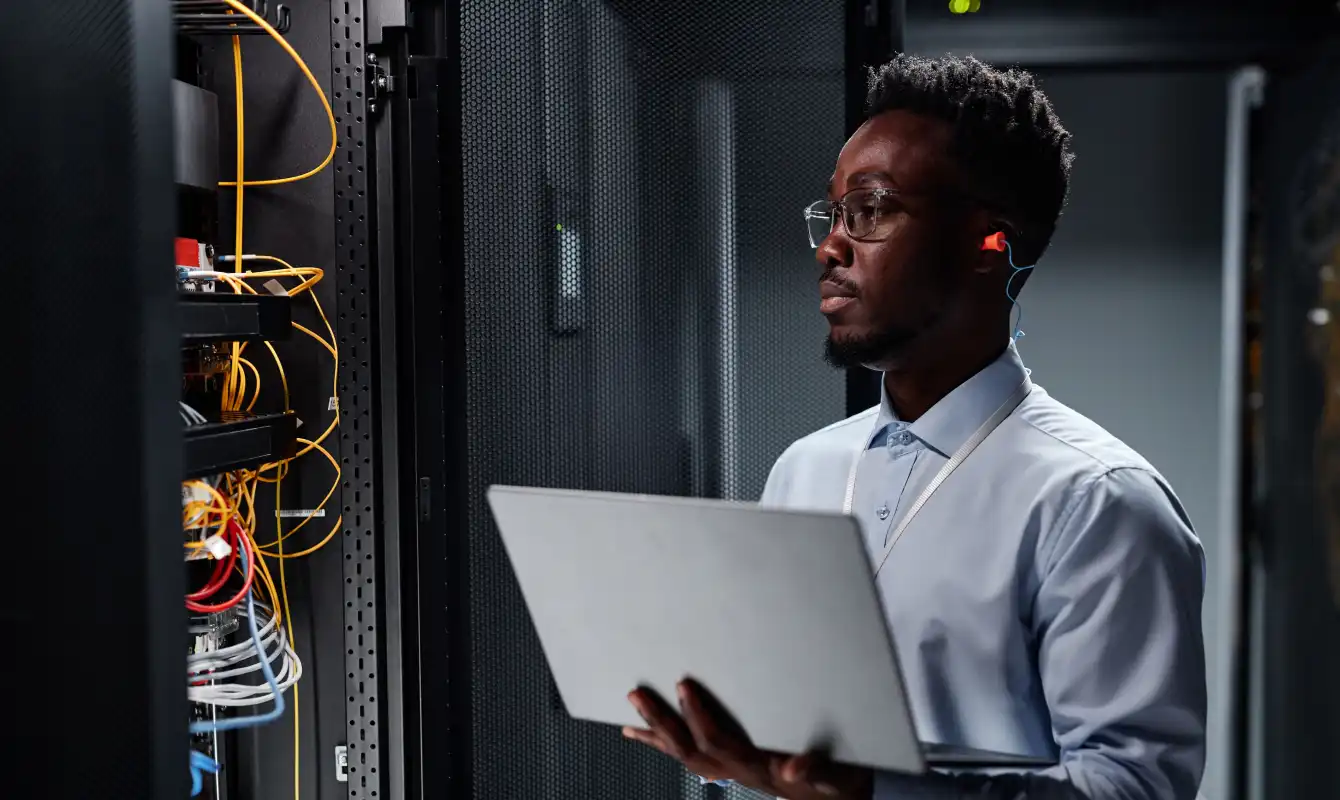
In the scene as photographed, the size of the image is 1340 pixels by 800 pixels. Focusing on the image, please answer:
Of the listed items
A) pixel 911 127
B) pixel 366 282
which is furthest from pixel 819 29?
pixel 366 282

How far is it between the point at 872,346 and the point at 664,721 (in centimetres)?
51

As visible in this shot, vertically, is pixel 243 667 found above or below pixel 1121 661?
below

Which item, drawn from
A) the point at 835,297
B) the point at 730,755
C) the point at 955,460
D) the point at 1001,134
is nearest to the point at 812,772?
the point at 730,755

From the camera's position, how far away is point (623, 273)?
1463mm

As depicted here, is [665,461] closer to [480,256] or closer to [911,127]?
[480,256]

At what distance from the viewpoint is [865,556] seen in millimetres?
673

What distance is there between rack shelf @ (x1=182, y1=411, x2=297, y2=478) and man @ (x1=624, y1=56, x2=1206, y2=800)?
63cm

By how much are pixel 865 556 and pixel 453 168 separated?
3.00ft

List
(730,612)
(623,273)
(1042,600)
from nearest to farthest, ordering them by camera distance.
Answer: (730,612), (1042,600), (623,273)

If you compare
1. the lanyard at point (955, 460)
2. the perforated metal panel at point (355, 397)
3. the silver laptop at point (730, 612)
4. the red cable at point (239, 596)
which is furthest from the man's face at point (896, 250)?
the red cable at point (239, 596)

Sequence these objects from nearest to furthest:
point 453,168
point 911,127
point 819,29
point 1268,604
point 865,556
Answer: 1. point 865,556
2. point 911,127
3. point 453,168
4. point 819,29
5. point 1268,604

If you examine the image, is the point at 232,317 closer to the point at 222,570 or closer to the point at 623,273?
the point at 222,570

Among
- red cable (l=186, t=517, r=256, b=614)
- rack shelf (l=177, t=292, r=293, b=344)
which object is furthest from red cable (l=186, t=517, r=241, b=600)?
rack shelf (l=177, t=292, r=293, b=344)

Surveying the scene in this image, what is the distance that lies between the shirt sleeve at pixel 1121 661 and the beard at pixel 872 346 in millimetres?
270
